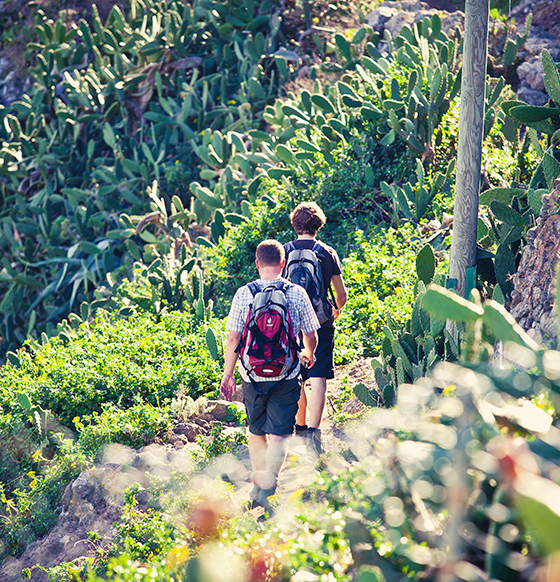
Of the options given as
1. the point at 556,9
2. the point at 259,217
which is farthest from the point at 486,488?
the point at 556,9

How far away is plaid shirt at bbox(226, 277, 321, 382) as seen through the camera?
3703mm

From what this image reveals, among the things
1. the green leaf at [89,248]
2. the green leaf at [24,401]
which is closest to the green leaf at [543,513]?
the green leaf at [24,401]

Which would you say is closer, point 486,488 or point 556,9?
point 486,488

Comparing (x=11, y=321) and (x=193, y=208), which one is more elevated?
(x=193, y=208)

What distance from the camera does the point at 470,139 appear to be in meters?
4.39

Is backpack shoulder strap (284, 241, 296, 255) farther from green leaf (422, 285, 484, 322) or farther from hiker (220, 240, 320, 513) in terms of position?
green leaf (422, 285, 484, 322)

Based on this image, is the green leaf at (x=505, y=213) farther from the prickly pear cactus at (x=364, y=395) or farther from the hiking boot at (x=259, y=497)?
the hiking boot at (x=259, y=497)

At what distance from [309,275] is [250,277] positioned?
3846mm

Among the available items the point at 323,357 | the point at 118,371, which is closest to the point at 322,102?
the point at 118,371

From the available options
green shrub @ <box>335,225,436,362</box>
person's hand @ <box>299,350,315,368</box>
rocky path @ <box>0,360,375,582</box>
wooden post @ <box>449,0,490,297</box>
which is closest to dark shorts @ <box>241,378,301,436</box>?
person's hand @ <box>299,350,315,368</box>

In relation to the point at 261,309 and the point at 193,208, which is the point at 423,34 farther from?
the point at 261,309

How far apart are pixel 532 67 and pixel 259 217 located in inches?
227

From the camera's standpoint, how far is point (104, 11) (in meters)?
17.2

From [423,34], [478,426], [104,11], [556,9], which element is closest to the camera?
[478,426]
